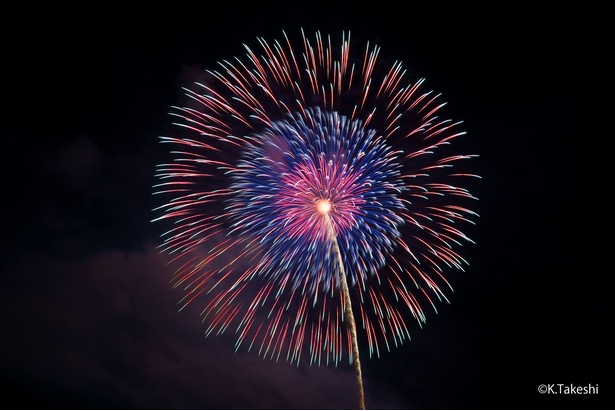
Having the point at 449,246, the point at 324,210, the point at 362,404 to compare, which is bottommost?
the point at 362,404

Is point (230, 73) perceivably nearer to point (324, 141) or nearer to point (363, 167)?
point (324, 141)

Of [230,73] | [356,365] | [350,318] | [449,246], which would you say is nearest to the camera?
[230,73]

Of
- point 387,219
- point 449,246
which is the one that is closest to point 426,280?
point 449,246

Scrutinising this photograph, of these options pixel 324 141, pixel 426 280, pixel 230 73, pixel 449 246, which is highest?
pixel 230 73

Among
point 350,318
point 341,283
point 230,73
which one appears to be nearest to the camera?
point 230,73

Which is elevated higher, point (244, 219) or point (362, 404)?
point (244, 219)

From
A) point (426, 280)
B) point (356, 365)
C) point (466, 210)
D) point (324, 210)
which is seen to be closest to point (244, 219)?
point (324, 210)

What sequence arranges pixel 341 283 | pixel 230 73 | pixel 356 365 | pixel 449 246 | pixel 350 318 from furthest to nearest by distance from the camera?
pixel 356 365 → pixel 350 318 → pixel 341 283 → pixel 449 246 → pixel 230 73

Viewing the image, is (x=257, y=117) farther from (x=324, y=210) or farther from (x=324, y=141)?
(x=324, y=210)

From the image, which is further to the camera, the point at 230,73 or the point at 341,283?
the point at 341,283
